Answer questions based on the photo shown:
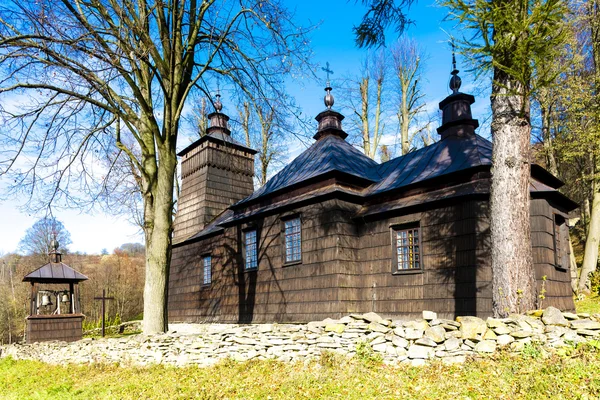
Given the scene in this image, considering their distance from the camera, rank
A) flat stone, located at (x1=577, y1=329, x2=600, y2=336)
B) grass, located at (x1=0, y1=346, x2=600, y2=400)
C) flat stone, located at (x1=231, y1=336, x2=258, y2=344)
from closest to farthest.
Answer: grass, located at (x1=0, y1=346, x2=600, y2=400)
flat stone, located at (x1=577, y1=329, x2=600, y2=336)
flat stone, located at (x1=231, y1=336, x2=258, y2=344)

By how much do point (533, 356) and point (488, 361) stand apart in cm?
54

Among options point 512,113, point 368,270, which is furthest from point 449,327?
point 368,270

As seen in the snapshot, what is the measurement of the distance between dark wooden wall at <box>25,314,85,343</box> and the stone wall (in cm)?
656

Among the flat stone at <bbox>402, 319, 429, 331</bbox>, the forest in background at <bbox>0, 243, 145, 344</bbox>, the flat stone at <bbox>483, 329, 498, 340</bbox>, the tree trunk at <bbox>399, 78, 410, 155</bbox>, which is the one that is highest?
the tree trunk at <bbox>399, 78, 410, 155</bbox>

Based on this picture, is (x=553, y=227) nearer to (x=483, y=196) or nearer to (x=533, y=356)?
(x=483, y=196)

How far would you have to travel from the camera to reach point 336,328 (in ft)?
23.3

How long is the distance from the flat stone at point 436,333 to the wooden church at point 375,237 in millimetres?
3312

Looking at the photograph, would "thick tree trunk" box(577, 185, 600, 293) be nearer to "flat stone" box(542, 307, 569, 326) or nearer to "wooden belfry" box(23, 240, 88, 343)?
"flat stone" box(542, 307, 569, 326)

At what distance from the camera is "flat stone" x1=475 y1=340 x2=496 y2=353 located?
18.7ft

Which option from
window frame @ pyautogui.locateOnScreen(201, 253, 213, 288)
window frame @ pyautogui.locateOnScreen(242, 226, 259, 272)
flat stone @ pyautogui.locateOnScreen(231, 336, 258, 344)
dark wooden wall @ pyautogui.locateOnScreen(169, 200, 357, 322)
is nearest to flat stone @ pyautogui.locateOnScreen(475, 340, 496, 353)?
flat stone @ pyautogui.locateOnScreen(231, 336, 258, 344)

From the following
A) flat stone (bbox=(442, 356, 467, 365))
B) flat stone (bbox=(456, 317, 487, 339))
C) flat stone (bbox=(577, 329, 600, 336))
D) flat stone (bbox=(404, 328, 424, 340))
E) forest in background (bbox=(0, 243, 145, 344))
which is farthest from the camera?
forest in background (bbox=(0, 243, 145, 344))

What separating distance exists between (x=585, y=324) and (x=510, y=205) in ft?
6.62

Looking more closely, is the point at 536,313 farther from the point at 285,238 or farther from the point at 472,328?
the point at 285,238

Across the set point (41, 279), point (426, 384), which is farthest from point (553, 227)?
point (41, 279)
